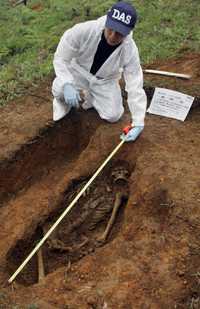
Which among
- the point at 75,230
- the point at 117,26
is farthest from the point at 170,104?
the point at 75,230

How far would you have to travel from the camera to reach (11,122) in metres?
6.04

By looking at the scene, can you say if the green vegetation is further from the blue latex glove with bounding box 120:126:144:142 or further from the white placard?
the blue latex glove with bounding box 120:126:144:142

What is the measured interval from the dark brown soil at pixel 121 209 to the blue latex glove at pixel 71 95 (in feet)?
1.55

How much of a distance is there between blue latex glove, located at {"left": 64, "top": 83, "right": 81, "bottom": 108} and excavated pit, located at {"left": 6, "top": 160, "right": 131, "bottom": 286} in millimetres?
715

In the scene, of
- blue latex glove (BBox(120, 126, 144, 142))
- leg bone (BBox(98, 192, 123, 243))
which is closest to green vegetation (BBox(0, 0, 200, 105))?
blue latex glove (BBox(120, 126, 144, 142))

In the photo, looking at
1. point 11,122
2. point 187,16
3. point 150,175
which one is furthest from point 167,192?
point 187,16

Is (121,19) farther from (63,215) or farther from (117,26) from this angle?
(63,215)

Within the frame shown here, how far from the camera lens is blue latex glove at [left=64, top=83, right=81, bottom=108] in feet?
17.8

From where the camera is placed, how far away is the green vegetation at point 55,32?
709 centimetres

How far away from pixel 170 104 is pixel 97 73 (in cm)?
94

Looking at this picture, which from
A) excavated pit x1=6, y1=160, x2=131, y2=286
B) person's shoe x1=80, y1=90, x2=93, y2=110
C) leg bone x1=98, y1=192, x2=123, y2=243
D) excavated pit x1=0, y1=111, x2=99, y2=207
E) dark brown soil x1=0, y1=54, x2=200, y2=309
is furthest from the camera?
person's shoe x1=80, y1=90, x2=93, y2=110

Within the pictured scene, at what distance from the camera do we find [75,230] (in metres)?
4.96

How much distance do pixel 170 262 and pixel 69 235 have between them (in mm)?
1050

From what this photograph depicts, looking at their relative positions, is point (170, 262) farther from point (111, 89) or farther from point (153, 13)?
point (153, 13)
